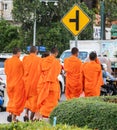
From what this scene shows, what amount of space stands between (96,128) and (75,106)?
2.01ft

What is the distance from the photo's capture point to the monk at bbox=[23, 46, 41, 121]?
14.3 m

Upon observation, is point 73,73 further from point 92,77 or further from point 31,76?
point 31,76

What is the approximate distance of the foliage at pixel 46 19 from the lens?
44.5 meters

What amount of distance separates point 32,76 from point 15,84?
427mm

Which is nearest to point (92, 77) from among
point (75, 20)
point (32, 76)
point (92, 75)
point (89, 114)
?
point (92, 75)

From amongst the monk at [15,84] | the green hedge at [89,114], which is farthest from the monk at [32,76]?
the green hedge at [89,114]

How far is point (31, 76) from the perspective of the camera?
47.1 ft

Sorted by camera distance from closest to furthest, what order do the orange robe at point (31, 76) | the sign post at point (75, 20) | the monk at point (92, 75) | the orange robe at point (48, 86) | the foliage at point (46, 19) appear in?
the orange robe at point (48, 86)
the orange robe at point (31, 76)
the monk at point (92, 75)
the sign post at point (75, 20)
the foliage at point (46, 19)

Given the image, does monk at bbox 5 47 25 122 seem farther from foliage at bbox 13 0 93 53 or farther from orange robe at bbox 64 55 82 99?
foliage at bbox 13 0 93 53

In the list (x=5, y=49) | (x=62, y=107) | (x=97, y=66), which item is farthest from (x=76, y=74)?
(x=5, y=49)

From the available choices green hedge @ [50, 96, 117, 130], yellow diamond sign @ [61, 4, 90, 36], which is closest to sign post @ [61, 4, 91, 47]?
yellow diamond sign @ [61, 4, 90, 36]

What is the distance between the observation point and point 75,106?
9789 millimetres

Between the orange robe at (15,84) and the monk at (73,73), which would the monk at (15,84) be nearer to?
the orange robe at (15,84)

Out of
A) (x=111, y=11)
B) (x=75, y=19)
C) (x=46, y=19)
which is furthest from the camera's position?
(x=111, y=11)
